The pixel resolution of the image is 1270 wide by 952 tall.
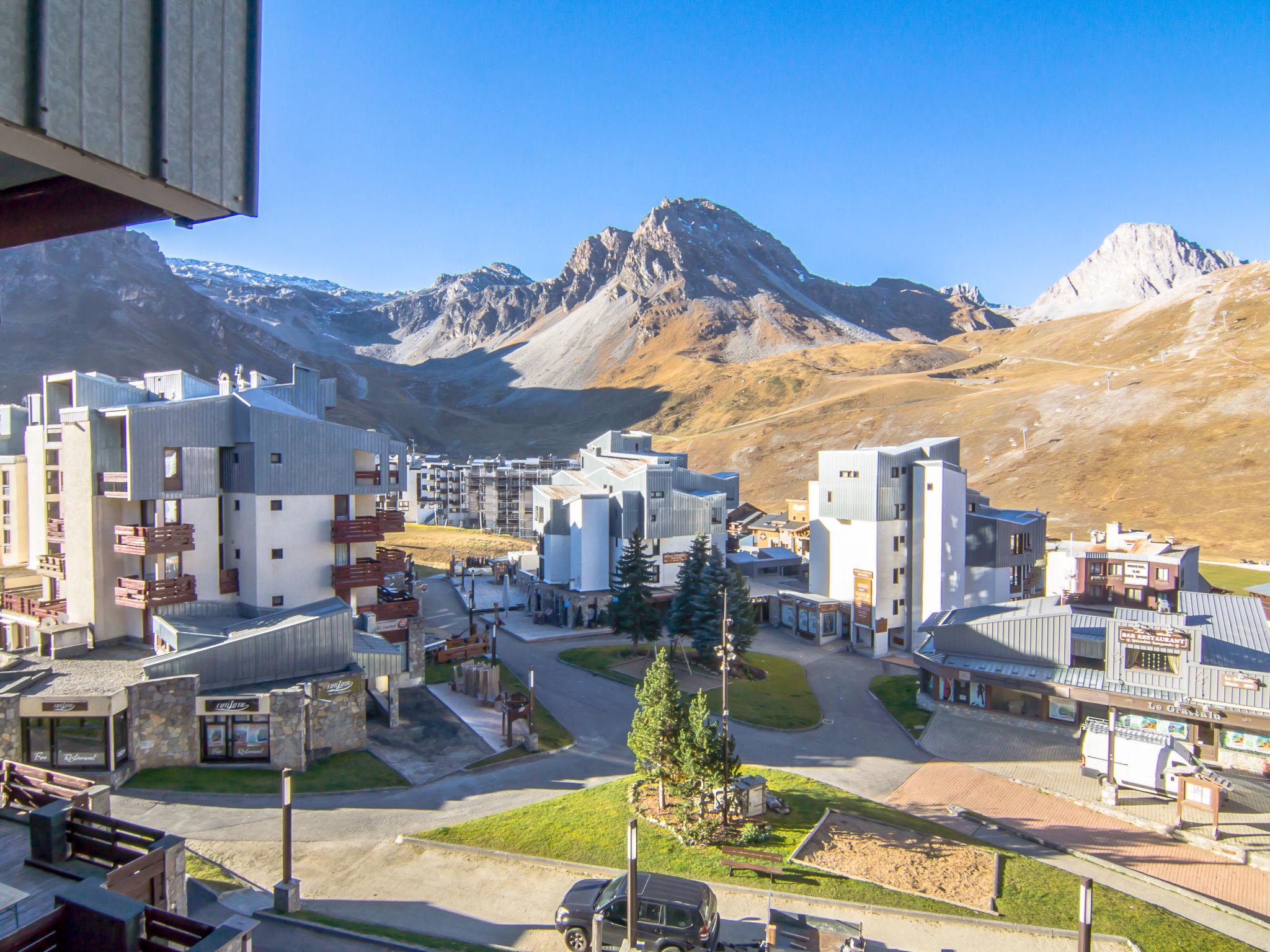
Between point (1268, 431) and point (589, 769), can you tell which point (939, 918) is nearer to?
point (589, 769)

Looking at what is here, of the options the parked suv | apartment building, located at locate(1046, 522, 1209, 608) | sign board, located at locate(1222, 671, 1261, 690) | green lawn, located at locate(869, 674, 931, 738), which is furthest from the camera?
apartment building, located at locate(1046, 522, 1209, 608)

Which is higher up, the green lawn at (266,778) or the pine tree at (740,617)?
the pine tree at (740,617)

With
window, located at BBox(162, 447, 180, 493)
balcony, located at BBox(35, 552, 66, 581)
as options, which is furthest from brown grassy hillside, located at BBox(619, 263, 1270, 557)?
balcony, located at BBox(35, 552, 66, 581)

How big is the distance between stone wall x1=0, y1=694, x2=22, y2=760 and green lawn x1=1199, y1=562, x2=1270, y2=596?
7433 cm

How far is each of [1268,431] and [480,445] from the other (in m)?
163

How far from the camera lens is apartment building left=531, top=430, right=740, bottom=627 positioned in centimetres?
5316

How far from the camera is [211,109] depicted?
5.12 metres

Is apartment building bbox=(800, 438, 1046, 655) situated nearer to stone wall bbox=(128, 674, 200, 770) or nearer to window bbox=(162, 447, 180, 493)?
stone wall bbox=(128, 674, 200, 770)

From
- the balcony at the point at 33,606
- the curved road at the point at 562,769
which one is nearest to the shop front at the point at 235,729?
the curved road at the point at 562,769

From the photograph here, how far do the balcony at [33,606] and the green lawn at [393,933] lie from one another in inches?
1001

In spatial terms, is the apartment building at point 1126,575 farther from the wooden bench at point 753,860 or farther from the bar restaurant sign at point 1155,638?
the wooden bench at point 753,860

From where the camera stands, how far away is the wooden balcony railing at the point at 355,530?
36438 millimetres

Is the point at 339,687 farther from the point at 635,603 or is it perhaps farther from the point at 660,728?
the point at 635,603

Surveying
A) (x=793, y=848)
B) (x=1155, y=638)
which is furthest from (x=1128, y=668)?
(x=793, y=848)
